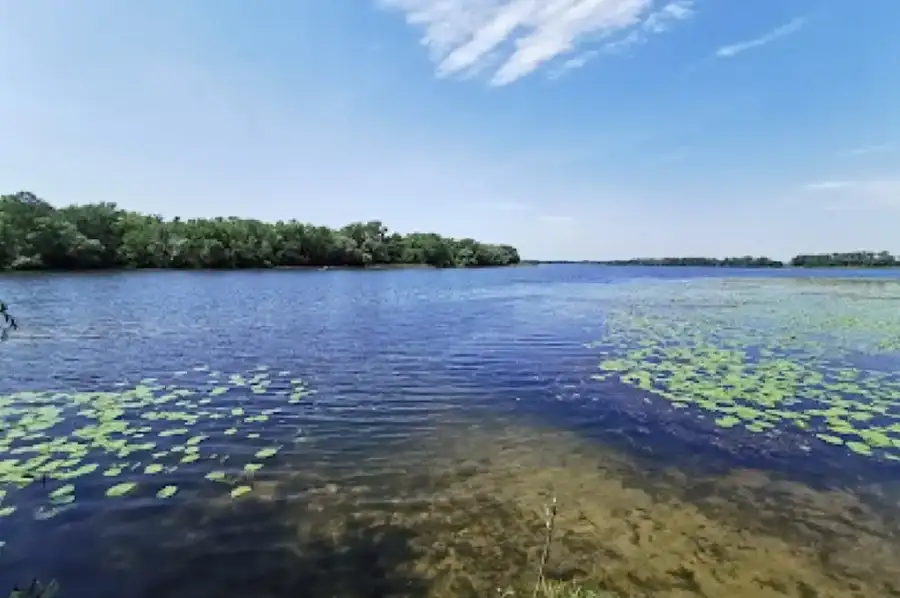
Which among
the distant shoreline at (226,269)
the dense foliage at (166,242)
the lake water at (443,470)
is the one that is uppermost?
the dense foliage at (166,242)

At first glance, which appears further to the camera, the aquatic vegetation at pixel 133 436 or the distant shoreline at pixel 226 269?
the distant shoreline at pixel 226 269

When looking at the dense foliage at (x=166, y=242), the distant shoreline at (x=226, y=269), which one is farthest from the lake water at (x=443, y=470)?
the dense foliage at (x=166, y=242)

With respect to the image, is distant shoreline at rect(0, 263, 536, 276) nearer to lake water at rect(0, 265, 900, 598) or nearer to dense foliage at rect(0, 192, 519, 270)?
dense foliage at rect(0, 192, 519, 270)

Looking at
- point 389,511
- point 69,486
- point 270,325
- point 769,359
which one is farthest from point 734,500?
point 270,325

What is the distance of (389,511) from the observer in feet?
24.8

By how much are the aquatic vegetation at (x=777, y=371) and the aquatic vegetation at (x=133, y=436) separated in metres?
10.2

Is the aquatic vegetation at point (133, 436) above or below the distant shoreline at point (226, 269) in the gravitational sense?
below

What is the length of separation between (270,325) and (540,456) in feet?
65.6

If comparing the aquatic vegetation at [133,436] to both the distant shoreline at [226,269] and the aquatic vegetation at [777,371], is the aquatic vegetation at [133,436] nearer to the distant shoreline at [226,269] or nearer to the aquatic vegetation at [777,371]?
the aquatic vegetation at [777,371]

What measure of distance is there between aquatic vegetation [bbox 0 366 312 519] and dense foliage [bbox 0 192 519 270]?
256ft

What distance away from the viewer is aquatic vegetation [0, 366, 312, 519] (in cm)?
808

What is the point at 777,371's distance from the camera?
16047mm

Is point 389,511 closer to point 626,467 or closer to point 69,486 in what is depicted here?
point 626,467

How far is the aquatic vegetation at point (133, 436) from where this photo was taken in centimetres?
808
